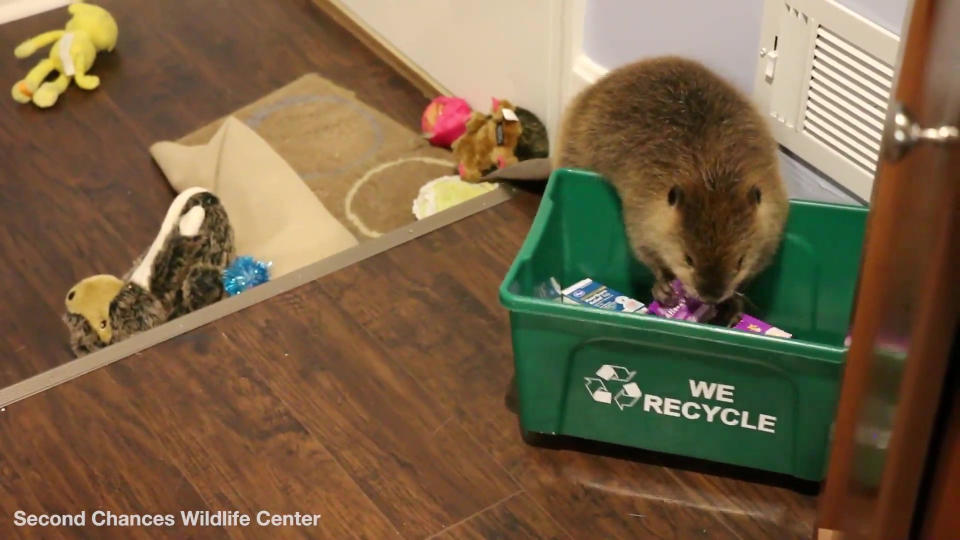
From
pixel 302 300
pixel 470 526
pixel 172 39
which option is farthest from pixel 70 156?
pixel 470 526

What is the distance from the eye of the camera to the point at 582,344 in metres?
1.59

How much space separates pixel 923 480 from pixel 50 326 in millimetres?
1634

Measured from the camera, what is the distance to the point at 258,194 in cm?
235

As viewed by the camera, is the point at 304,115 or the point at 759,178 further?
the point at 304,115

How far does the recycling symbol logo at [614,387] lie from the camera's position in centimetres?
161

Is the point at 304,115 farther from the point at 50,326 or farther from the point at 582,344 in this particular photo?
the point at 582,344

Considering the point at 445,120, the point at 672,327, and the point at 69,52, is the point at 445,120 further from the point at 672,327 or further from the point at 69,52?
the point at 672,327

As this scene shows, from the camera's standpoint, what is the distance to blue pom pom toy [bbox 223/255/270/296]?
6.90 feet

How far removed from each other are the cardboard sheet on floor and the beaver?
61 cm

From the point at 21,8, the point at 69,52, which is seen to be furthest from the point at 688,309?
the point at 21,8

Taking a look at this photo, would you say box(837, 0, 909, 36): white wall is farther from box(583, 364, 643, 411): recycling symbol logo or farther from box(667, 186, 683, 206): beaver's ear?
box(583, 364, 643, 411): recycling symbol logo

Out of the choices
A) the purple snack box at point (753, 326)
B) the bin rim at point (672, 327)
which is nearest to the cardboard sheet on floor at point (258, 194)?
the bin rim at point (672, 327)

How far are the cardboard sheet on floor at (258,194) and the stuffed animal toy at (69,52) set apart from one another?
0.40 meters

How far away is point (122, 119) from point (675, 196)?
1586 millimetres
